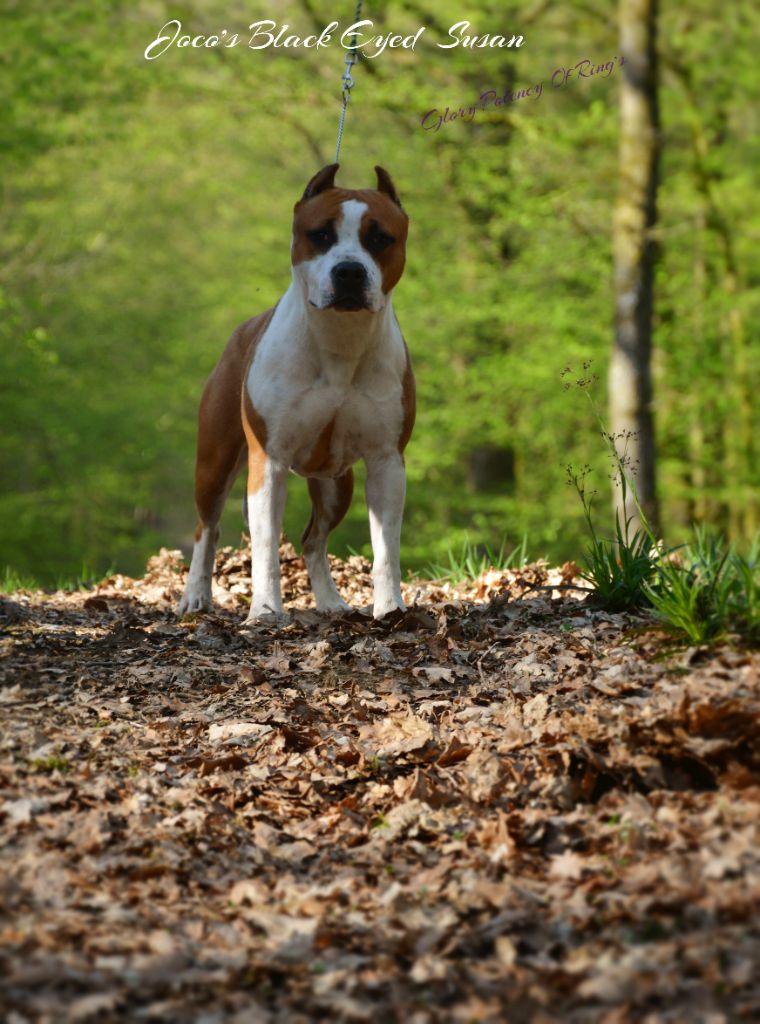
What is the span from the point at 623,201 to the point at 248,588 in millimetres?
6758

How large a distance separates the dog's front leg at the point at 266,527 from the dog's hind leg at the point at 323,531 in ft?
2.13

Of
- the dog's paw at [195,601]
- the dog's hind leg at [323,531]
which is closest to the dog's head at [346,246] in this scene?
the dog's hind leg at [323,531]

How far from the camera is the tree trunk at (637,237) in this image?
36.7ft

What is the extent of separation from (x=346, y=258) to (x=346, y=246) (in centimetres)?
10

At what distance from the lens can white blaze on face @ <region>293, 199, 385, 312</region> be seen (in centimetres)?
502

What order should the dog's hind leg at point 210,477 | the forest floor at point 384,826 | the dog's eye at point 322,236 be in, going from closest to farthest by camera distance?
the forest floor at point 384,826, the dog's eye at point 322,236, the dog's hind leg at point 210,477

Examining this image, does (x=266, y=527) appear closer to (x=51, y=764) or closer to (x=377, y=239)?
(x=377, y=239)

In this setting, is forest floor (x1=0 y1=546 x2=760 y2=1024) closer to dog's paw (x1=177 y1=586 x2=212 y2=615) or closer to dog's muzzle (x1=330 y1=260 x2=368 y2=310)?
dog's paw (x1=177 y1=586 x2=212 y2=615)

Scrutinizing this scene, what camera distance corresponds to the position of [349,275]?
196 inches

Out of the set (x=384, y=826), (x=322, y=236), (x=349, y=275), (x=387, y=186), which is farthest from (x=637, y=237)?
(x=384, y=826)

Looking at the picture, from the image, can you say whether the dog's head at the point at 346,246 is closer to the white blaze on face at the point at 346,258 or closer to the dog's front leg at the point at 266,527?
the white blaze on face at the point at 346,258

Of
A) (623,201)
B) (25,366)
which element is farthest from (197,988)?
(25,366)

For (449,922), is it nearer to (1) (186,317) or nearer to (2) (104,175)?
(1) (186,317)

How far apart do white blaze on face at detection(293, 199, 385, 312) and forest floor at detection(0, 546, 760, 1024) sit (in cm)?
152
